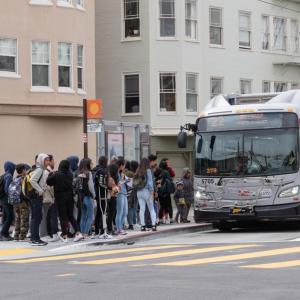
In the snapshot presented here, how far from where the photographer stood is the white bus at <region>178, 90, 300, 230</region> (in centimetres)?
2055

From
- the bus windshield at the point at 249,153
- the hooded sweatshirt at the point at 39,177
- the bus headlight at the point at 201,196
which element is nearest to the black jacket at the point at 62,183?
the hooded sweatshirt at the point at 39,177

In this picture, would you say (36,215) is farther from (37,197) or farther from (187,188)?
(187,188)

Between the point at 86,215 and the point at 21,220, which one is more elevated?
the point at 86,215

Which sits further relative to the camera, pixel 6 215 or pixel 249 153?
pixel 249 153

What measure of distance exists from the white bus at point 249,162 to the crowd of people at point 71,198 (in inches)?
55.2

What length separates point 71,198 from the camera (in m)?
18.7

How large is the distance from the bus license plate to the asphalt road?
1.71m

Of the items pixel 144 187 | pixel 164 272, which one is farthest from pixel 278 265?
pixel 144 187

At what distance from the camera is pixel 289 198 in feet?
67.2

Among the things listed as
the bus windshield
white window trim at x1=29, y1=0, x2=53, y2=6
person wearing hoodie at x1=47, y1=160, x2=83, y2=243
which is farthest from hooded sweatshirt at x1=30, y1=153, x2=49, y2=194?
white window trim at x1=29, y1=0, x2=53, y2=6

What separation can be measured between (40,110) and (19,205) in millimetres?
11406

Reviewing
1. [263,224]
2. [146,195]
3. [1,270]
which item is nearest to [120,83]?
[263,224]

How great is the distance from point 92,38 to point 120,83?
5.27m

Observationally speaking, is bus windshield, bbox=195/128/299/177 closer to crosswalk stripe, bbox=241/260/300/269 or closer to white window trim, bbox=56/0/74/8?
crosswalk stripe, bbox=241/260/300/269
